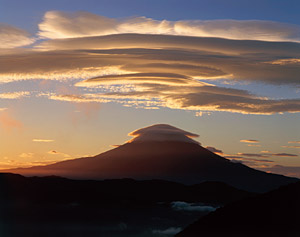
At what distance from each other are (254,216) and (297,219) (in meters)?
9.44

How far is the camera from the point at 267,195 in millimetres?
91750

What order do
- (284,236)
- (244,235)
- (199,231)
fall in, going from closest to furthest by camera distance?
(284,236)
(244,235)
(199,231)

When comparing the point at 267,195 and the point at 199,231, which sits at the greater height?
the point at 267,195

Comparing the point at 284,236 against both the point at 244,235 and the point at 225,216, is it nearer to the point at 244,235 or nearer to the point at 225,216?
the point at 244,235

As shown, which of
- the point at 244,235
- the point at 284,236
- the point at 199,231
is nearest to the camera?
the point at 284,236

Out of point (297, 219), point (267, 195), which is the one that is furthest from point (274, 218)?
point (267, 195)

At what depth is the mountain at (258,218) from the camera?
79188mm

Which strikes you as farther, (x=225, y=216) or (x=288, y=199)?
(x=225, y=216)

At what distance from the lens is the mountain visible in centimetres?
7919

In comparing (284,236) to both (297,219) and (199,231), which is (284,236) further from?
(199,231)

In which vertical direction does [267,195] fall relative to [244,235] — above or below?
above

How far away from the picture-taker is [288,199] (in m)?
85.9

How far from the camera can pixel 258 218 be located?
85.4 metres

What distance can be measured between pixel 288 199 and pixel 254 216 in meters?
6.36
